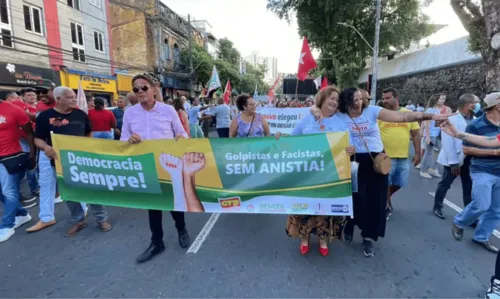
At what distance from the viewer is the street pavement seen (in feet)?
8.19

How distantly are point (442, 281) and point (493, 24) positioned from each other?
8.80m

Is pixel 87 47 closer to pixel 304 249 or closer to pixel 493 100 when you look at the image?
pixel 304 249

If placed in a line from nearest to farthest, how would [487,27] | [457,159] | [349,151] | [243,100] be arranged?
[349,151], [457,159], [243,100], [487,27]

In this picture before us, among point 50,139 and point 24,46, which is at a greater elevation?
point 24,46

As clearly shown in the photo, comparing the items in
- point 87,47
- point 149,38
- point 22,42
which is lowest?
point 22,42

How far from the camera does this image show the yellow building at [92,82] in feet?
50.8

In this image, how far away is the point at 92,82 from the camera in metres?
17.8

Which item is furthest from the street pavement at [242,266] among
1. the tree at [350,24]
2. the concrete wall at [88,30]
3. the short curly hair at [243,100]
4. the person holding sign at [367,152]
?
the tree at [350,24]

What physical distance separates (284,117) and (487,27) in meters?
6.97

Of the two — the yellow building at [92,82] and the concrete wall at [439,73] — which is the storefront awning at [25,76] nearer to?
the yellow building at [92,82]

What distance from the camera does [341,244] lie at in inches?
131

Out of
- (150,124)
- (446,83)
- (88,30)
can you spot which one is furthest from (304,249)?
(88,30)

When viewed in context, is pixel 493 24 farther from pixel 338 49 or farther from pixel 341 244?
pixel 338 49

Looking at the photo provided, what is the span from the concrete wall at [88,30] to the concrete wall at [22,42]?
141 cm
